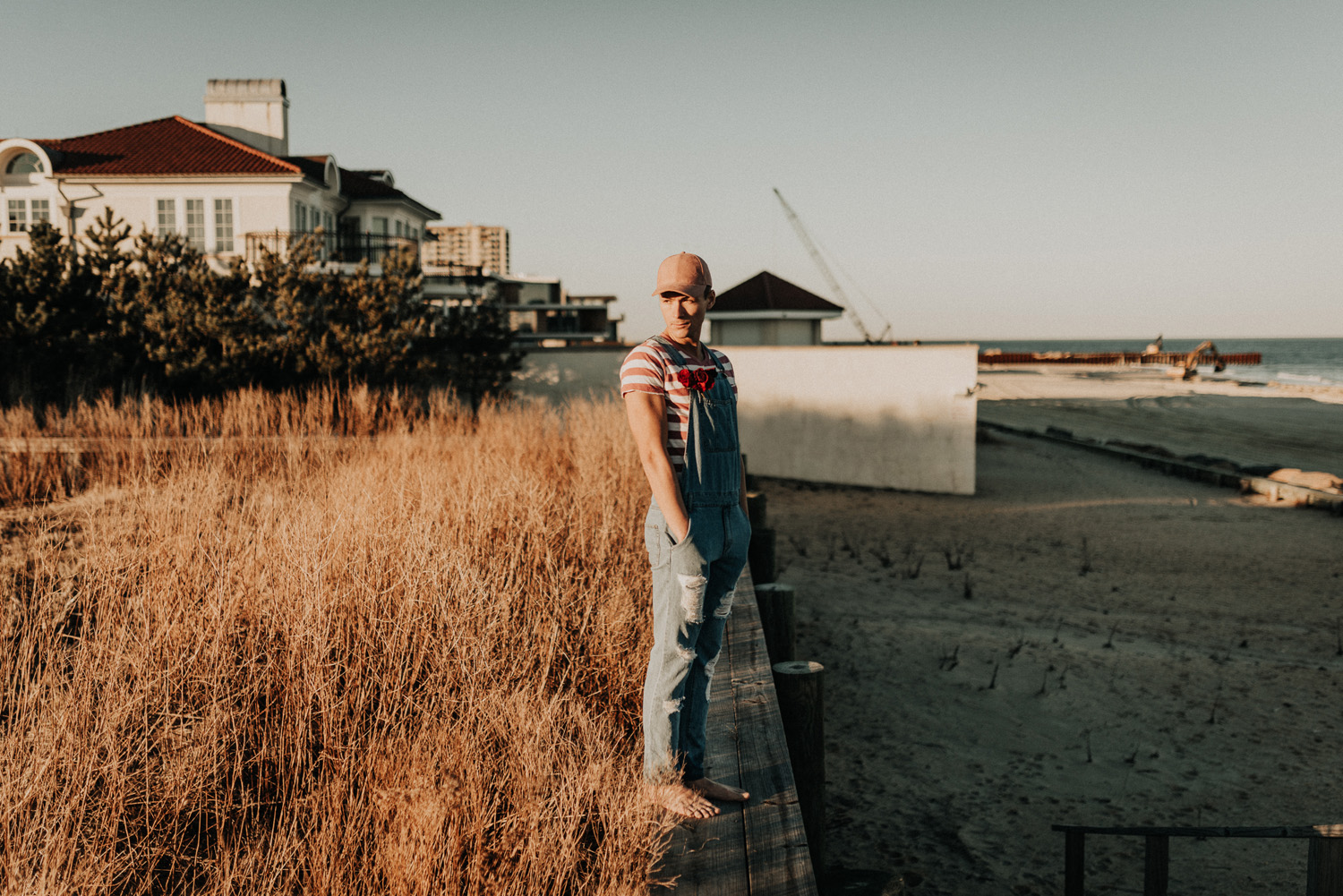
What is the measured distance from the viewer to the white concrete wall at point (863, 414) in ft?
51.0

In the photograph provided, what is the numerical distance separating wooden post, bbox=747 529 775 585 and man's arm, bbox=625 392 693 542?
3.90 meters

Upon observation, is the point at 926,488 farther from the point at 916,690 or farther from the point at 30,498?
the point at 30,498

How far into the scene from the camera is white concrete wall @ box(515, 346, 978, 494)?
15531mm

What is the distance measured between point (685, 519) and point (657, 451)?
8.6 inches

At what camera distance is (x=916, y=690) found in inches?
244

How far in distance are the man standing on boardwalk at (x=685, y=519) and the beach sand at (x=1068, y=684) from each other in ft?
2.78

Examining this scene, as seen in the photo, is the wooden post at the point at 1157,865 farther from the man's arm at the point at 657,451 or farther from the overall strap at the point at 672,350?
the overall strap at the point at 672,350

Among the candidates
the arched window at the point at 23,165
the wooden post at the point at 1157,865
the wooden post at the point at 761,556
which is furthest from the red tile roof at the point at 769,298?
the wooden post at the point at 1157,865

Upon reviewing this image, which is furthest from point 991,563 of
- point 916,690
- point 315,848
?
point 315,848

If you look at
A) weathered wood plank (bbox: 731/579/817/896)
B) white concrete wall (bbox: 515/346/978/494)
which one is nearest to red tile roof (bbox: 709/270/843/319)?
white concrete wall (bbox: 515/346/978/494)

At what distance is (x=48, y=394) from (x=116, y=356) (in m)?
1.38

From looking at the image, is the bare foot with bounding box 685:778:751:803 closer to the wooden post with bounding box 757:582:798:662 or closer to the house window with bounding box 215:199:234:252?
the wooden post with bounding box 757:582:798:662

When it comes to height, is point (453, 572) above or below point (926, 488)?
above

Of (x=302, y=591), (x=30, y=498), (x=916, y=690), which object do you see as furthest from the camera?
(x=30, y=498)
